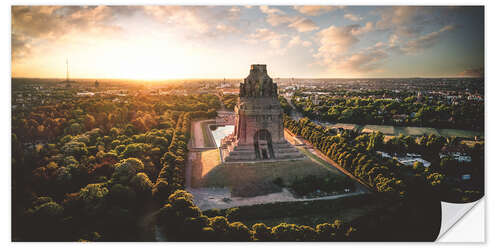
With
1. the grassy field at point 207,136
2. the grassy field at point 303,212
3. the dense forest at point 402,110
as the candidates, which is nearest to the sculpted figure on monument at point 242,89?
the grassy field at point 303,212

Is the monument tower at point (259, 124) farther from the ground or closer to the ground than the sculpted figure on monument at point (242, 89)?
closer to the ground

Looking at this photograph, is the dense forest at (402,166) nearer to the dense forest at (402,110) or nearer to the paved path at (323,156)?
the paved path at (323,156)

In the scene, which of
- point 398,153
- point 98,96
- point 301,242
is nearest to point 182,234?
point 301,242

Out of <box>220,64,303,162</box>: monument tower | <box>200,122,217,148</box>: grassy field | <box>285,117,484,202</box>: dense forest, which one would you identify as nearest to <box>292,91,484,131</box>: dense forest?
<box>285,117,484,202</box>: dense forest

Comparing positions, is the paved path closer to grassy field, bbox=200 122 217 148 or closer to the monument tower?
the monument tower

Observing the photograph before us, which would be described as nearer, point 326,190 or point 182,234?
point 182,234

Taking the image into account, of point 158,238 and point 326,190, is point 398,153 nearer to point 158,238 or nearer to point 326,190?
point 326,190

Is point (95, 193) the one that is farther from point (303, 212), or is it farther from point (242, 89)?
point (242, 89)

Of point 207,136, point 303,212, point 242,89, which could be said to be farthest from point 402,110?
point 207,136
